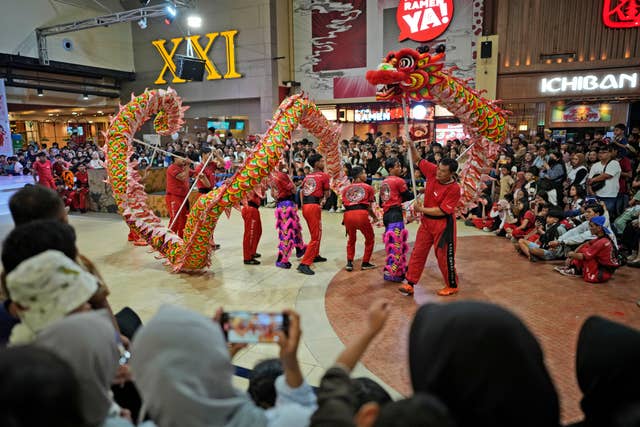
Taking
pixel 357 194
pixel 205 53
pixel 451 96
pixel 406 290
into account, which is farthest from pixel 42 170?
pixel 205 53

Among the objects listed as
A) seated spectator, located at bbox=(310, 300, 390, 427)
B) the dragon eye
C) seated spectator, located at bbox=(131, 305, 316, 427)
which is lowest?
seated spectator, located at bbox=(310, 300, 390, 427)

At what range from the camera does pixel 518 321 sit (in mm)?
1045

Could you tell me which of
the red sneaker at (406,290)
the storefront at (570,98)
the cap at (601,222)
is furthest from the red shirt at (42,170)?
the storefront at (570,98)

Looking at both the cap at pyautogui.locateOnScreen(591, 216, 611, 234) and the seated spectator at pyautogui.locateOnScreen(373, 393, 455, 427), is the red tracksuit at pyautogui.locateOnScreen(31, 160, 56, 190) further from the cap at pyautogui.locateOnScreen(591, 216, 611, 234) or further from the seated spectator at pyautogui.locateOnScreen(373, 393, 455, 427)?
the seated spectator at pyautogui.locateOnScreen(373, 393, 455, 427)

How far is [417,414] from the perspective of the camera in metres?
0.90

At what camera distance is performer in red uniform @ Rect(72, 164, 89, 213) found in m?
9.52

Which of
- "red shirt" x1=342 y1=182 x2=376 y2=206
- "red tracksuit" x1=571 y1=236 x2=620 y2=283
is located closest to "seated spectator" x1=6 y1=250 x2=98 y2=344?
"red shirt" x1=342 y1=182 x2=376 y2=206

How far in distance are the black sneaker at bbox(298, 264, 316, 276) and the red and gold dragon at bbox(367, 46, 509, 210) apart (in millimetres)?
1896

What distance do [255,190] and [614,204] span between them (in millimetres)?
4905

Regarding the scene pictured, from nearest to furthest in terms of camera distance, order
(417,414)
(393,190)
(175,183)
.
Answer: (417,414)
(393,190)
(175,183)

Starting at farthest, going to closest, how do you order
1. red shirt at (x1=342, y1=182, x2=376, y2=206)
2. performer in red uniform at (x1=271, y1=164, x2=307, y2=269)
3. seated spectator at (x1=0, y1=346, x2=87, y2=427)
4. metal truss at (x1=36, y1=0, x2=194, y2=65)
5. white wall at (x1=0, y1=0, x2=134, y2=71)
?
white wall at (x1=0, y1=0, x2=134, y2=71) < metal truss at (x1=36, y1=0, x2=194, y2=65) < performer in red uniform at (x1=271, y1=164, x2=307, y2=269) < red shirt at (x1=342, y1=182, x2=376, y2=206) < seated spectator at (x1=0, y1=346, x2=87, y2=427)

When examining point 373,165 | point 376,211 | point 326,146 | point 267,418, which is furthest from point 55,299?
point 373,165

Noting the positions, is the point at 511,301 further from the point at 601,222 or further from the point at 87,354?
the point at 87,354

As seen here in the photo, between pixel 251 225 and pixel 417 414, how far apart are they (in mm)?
4615
